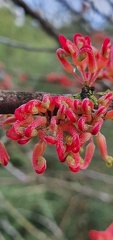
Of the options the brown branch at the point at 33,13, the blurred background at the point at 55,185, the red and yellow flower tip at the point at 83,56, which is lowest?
the blurred background at the point at 55,185

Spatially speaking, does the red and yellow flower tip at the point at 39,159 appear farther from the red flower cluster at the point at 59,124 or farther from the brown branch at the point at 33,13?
the brown branch at the point at 33,13

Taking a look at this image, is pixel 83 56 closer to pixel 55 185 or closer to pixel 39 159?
pixel 39 159

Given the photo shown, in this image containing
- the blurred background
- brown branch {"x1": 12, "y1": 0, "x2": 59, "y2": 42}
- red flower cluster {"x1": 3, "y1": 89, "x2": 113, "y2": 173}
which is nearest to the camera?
red flower cluster {"x1": 3, "y1": 89, "x2": 113, "y2": 173}

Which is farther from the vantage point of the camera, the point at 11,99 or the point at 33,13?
the point at 33,13

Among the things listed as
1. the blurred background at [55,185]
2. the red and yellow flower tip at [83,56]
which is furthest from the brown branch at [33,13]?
the red and yellow flower tip at [83,56]

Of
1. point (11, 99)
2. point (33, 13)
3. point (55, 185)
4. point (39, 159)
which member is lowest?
point (55, 185)

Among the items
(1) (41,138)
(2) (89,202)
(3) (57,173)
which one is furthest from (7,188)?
(1) (41,138)

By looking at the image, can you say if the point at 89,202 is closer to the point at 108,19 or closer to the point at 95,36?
the point at 95,36

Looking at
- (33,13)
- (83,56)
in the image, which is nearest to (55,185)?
(33,13)

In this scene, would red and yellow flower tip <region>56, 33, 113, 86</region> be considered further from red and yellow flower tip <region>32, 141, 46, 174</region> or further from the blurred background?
the blurred background

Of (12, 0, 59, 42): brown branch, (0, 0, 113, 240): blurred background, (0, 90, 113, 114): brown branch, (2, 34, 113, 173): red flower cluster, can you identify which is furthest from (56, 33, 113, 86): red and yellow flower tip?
(0, 0, 113, 240): blurred background

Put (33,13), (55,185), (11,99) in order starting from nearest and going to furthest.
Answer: (11,99)
(33,13)
(55,185)

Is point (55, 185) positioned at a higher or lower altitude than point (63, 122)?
lower
